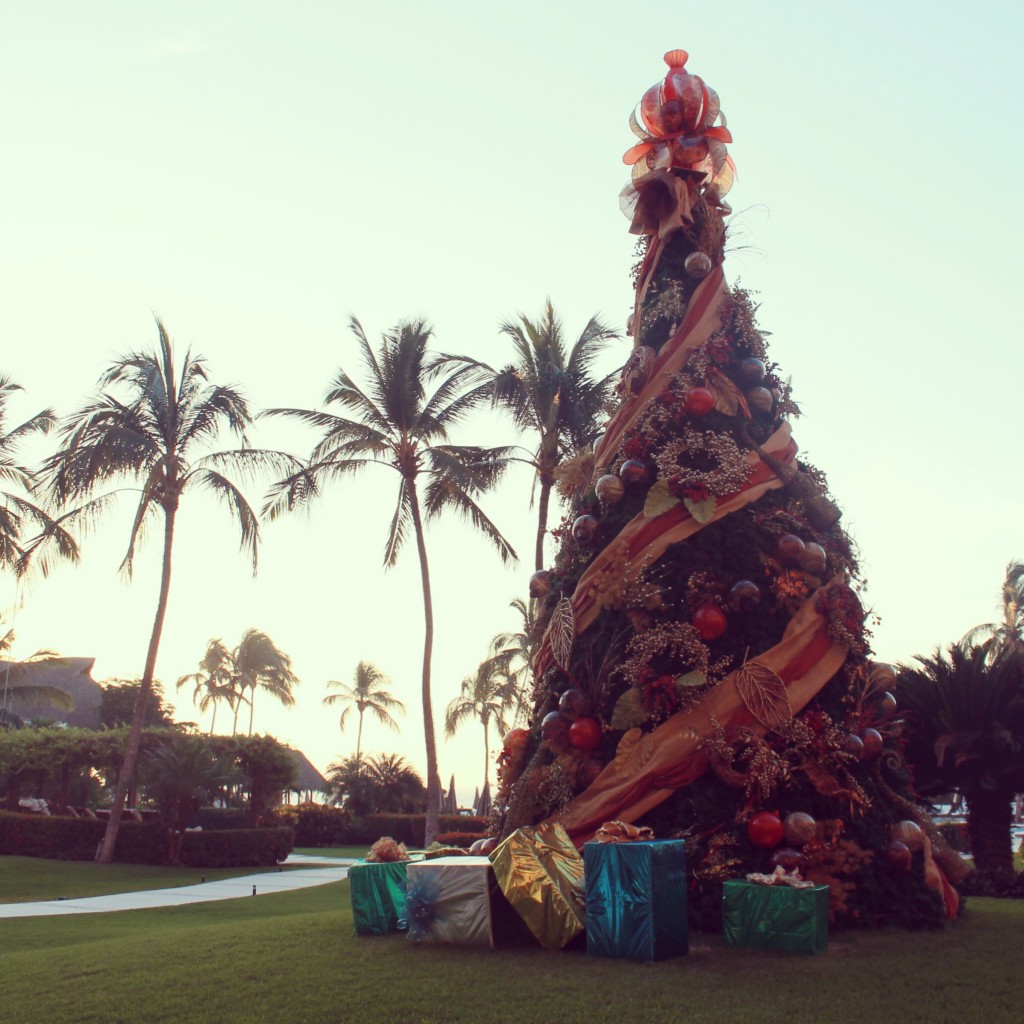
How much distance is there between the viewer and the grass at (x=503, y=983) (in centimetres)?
552

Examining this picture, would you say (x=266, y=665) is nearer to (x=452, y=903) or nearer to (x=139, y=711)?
(x=139, y=711)

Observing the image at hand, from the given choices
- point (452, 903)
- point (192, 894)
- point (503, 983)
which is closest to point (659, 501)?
point (452, 903)

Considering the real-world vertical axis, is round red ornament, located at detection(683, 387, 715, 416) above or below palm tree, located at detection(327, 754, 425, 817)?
above

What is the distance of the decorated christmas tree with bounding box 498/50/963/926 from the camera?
302 inches

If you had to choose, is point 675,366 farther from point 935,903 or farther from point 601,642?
point 935,903

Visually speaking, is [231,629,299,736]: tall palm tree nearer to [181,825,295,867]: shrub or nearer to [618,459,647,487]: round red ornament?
[181,825,295,867]: shrub

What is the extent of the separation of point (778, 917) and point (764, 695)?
64.5 inches

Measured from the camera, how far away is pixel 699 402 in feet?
29.2

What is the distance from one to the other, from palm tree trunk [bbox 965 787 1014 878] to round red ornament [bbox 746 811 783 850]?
21.4 feet

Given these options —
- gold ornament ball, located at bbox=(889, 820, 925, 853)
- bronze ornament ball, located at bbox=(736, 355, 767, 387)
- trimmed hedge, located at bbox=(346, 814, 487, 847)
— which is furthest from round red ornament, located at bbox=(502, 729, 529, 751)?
trimmed hedge, located at bbox=(346, 814, 487, 847)

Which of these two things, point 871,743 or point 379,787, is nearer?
point 871,743

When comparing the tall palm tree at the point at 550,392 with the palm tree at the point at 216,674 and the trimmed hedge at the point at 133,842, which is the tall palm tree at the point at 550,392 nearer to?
the trimmed hedge at the point at 133,842

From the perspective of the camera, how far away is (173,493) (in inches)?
909

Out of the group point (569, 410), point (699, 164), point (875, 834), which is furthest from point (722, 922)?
point (569, 410)
